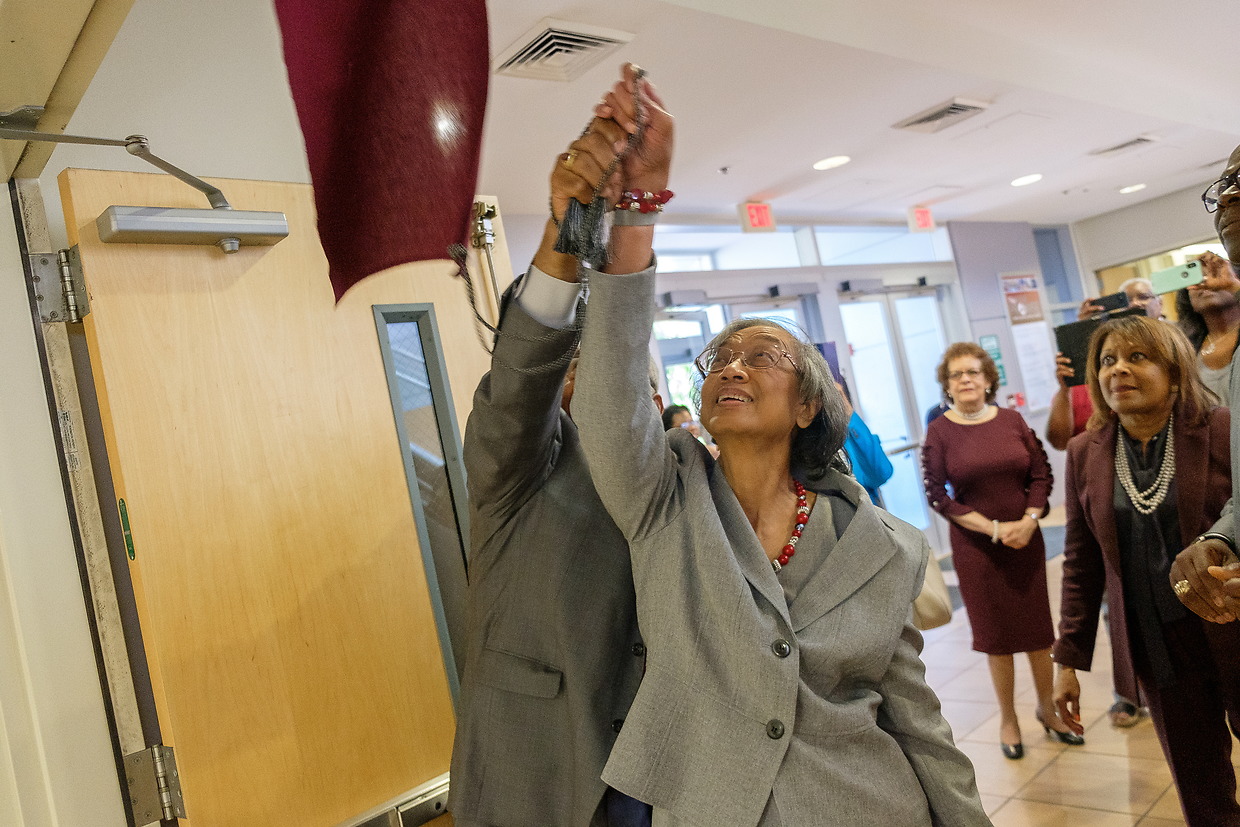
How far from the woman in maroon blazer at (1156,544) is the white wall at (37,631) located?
219 cm

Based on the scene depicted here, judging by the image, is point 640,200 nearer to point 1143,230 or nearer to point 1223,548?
point 1223,548

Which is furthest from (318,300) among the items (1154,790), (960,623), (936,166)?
(936,166)

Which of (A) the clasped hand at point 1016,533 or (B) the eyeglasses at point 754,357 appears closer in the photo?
(B) the eyeglasses at point 754,357

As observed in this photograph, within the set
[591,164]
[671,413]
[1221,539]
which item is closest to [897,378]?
[671,413]

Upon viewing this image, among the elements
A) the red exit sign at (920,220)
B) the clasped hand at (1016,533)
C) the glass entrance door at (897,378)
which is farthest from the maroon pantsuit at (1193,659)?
the red exit sign at (920,220)

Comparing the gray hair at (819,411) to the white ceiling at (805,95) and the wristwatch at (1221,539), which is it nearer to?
the wristwatch at (1221,539)

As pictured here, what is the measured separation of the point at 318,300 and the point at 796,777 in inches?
54.7

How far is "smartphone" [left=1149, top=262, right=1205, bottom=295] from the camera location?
2807mm

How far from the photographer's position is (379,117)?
77 cm

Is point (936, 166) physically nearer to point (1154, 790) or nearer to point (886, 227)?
point (886, 227)

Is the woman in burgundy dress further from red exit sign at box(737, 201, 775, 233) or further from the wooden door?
red exit sign at box(737, 201, 775, 233)

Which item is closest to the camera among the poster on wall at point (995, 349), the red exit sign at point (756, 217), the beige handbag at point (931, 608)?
the beige handbag at point (931, 608)

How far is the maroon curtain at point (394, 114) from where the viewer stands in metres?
0.75

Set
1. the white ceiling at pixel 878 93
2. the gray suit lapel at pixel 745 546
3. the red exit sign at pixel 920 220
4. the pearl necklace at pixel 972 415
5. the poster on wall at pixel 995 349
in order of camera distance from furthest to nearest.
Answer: the poster on wall at pixel 995 349, the red exit sign at pixel 920 220, the white ceiling at pixel 878 93, the pearl necklace at pixel 972 415, the gray suit lapel at pixel 745 546
